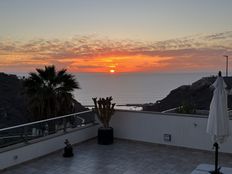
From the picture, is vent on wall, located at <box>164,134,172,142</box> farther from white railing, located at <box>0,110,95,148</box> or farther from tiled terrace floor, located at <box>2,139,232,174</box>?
white railing, located at <box>0,110,95,148</box>

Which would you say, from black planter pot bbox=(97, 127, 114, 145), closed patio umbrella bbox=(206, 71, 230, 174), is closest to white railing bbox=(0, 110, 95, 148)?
black planter pot bbox=(97, 127, 114, 145)

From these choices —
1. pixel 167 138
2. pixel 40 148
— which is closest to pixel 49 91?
pixel 40 148

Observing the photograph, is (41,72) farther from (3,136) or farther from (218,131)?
(218,131)

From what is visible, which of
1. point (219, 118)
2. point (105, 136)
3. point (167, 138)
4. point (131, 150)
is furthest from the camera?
point (105, 136)

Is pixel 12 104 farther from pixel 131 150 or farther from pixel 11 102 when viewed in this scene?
pixel 131 150

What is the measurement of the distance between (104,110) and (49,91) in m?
2.10

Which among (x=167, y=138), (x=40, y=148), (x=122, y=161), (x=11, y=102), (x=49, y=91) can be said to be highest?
(x=49, y=91)

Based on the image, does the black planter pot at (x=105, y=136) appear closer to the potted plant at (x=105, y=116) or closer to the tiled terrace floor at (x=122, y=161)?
the potted plant at (x=105, y=116)

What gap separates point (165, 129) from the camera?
7.99m

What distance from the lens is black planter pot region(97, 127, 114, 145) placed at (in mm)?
8078

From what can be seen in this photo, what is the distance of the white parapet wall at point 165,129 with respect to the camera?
7.48 metres

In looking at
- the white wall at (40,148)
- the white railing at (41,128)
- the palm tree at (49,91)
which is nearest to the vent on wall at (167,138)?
the white wall at (40,148)

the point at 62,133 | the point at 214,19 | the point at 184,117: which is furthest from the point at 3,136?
the point at 214,19

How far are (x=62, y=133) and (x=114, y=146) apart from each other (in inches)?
57.4
